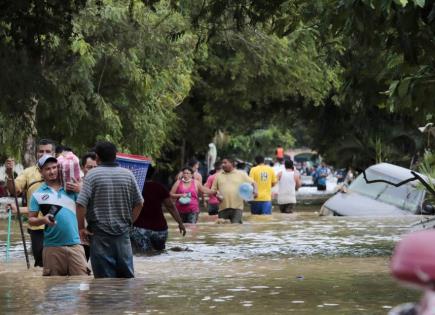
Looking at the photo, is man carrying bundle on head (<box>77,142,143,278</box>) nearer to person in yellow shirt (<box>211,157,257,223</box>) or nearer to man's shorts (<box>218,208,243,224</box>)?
person in yellow shirt (<box>211,157,257,223</box>)

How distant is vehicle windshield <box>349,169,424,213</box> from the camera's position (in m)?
26.2

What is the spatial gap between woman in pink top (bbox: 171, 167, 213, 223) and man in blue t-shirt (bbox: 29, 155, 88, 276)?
416 inches

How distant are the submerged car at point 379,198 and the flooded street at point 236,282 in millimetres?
5818

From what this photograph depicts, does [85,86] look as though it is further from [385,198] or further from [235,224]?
[385,198]

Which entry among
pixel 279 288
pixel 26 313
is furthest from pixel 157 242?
pixel 26 313

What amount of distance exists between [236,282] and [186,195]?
1043cm

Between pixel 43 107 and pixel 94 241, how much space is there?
15.4m

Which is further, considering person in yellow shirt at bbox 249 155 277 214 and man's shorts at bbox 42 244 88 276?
person in yellow shirt at bbox 249 155 277 214

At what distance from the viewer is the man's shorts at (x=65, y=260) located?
11.3 metres

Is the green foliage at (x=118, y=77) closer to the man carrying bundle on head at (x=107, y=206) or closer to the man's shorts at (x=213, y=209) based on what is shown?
the man's shorts at (x=213, y=209)

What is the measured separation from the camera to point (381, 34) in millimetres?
11242

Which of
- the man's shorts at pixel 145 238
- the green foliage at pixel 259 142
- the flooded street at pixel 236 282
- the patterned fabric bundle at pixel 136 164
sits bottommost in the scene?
the flooded street at pixel 236 282

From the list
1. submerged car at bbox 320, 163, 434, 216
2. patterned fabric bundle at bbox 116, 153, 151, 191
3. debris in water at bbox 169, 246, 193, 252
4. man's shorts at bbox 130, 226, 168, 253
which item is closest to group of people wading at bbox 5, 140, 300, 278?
patterned fabric bundle at bbox 116, 153, 151, 191

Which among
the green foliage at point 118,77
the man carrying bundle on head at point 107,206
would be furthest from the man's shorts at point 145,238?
the green foliage at point 118,77
